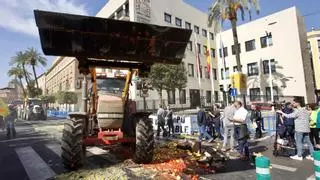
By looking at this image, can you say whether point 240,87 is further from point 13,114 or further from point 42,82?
point 42,82

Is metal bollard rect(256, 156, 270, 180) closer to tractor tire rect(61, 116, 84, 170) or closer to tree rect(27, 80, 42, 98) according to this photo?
tractor tire rect(61, 116, 84, 170)

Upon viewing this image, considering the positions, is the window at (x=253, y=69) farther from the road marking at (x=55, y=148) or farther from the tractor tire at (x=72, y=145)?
the tractor tire at (x=72, y=145)

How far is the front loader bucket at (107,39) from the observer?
6918 mm


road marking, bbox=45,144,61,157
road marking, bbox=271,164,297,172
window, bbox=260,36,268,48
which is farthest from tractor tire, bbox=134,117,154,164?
window, bbox=260,36,268,48

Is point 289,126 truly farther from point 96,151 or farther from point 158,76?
point 158,76

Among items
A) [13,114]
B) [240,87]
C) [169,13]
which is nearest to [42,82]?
[169,13]

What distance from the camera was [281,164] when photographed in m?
8.99

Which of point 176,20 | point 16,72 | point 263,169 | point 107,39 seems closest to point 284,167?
point 263,169

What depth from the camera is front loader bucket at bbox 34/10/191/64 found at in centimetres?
692

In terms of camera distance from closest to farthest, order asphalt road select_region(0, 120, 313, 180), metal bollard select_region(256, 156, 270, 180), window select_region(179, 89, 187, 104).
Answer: metal bollard select_region(256, 156, 270, 180) < asphalt road select_region(0, 120, 313, 180) < window select_region(179, 89, 187, 104)

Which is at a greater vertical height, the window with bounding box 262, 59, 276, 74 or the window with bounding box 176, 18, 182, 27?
the window with bounding box 176, 18, 182, 27

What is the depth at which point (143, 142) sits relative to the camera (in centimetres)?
839

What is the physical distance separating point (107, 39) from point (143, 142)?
10.0ft

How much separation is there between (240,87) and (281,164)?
6.47 metres
